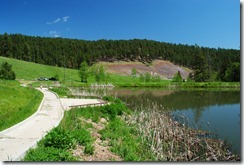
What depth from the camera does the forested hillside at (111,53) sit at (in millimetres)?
114375

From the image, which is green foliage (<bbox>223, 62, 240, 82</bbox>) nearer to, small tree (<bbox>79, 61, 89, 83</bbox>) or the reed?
small tree (<bbox>79, 61, 89, 83</bbox>)

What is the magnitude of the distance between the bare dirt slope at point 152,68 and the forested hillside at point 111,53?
526 centimetres

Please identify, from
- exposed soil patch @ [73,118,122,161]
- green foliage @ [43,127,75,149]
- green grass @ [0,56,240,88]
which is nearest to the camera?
green foliage @ [43,127,75,149]

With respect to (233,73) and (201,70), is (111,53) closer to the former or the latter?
(201,70)

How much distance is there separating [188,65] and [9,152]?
6383 inches

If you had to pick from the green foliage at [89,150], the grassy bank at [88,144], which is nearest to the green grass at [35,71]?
the grassy bank at [88,144]

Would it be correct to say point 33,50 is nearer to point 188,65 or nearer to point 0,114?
point 188,65

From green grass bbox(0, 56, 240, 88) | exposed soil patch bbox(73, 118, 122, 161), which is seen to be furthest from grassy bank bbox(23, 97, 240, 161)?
green grass bbox(0, 56, 240, 88)

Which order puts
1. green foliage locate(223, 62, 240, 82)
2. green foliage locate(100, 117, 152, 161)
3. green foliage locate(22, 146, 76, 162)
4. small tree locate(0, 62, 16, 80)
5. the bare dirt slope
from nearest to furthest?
green foliage locate(22, 146, 76, 162)
green foliage locate(100, 117, 152, 161)
small tree locate(0, 62, 16, 80)
green foliage locate(223, 62, 240, 82)
the bare dirt slope

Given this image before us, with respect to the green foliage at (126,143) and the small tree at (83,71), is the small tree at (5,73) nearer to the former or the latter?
the small tree at (83,71)

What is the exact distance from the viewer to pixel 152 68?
155250 mm

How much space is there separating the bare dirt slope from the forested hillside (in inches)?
207

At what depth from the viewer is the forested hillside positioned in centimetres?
11438

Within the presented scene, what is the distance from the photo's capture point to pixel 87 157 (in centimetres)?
1193
